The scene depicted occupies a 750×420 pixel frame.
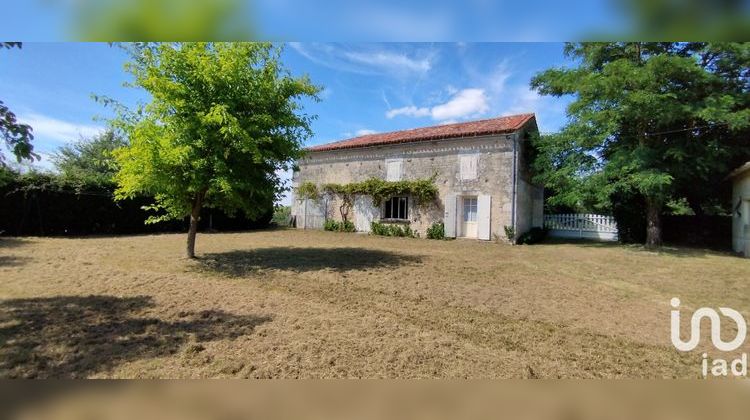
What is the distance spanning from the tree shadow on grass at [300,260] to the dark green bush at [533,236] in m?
7.17

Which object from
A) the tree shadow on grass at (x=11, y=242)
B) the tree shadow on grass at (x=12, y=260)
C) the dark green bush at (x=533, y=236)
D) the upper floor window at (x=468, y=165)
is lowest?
the tree shadow on grass at (x=12, y=260)

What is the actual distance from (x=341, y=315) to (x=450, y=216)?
1234 cm

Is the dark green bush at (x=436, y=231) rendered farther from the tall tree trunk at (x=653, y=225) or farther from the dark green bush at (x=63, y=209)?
the tall tree trunk at (x=653, y=225)

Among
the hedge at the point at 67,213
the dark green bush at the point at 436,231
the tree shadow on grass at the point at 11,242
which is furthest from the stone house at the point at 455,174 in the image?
the tree shadow on grass at the point at 11,242

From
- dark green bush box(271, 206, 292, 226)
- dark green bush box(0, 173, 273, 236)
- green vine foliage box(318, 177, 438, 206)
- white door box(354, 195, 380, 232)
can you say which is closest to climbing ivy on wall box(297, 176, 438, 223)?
green vine foliage box(318, 177, 438, 206)

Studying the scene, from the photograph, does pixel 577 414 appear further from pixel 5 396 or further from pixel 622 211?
pixel 622 211

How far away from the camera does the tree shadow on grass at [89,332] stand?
3.25m

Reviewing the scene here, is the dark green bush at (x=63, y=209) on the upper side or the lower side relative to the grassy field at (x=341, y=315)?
upper

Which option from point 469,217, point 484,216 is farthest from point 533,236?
point 469,217

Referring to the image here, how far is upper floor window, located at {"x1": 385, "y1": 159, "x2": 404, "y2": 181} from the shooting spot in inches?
717

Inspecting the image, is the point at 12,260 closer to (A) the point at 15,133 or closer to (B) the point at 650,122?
(A) the point at 15,133

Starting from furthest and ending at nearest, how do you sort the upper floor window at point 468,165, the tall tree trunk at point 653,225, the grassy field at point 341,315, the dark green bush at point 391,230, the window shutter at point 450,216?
the dark green bush at point 391,230, the window shutter at point 450,216, the upper floor window at point 468,165, the tall tree trunk at point 653,225, the grassy field at point 341,315

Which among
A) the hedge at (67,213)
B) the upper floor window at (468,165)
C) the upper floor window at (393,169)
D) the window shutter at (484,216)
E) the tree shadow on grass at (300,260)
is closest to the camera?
the tree shadow on grass at (300,260)

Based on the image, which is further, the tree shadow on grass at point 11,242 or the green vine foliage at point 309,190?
the green vine foliage at point 309,190
